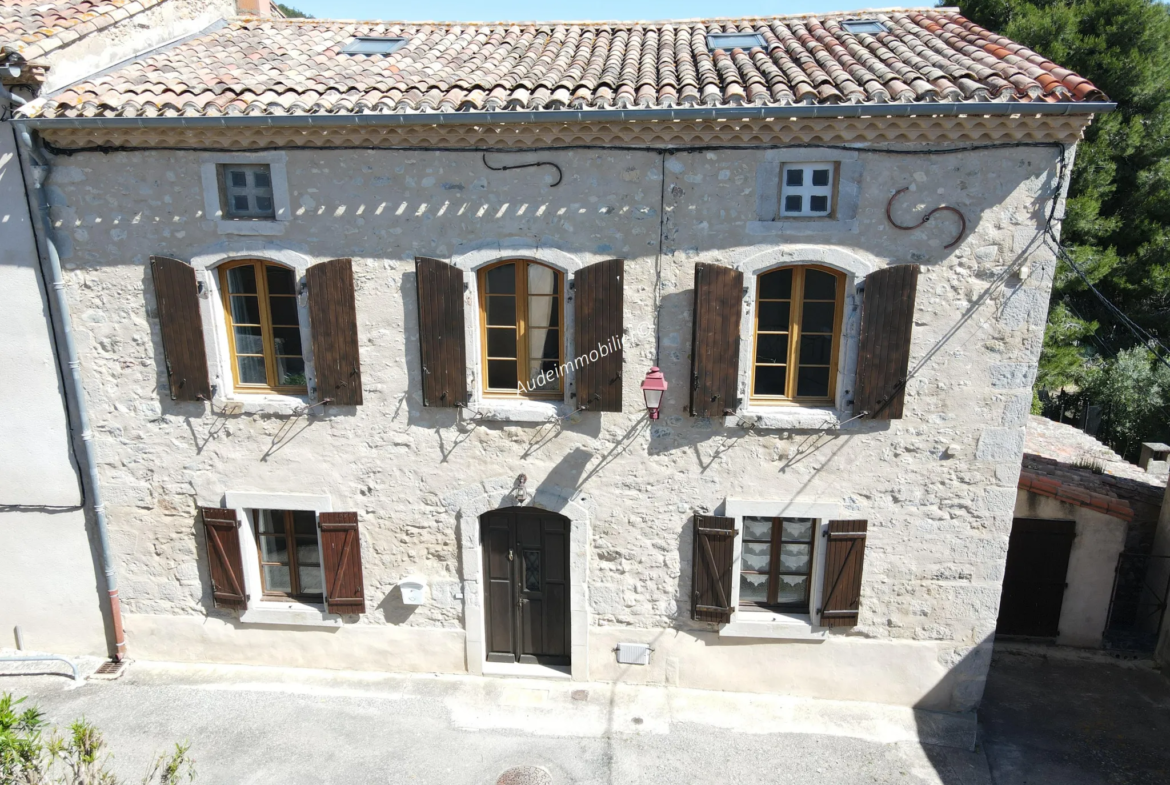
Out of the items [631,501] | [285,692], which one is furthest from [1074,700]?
[285,692]

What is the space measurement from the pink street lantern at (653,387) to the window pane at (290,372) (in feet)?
11.5

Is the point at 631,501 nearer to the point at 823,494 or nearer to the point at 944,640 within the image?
the point at 823,494

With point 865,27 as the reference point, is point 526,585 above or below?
below

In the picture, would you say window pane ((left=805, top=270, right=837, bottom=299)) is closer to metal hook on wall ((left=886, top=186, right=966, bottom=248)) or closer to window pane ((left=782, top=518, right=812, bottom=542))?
metal hook on wall ((left=886, top=186, right=966, bottom=248))

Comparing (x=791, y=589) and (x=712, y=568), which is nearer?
(x=712, y=568)

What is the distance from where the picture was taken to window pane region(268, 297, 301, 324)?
7.03 meters

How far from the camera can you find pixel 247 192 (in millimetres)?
6699

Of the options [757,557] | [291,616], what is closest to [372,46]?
[291,616]

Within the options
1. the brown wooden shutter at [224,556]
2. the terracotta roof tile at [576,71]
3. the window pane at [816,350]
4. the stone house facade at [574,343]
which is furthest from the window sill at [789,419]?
the brown wooden shutter at [224,556]

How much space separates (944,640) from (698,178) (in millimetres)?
5226

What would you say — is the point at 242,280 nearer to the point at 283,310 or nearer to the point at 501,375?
the point at 283,310

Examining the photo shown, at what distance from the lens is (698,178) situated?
623 cm

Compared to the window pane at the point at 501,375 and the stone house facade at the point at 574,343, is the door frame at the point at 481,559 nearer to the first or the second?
the stone house facade at the point at 574,343

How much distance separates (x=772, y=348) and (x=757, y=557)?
222cm
